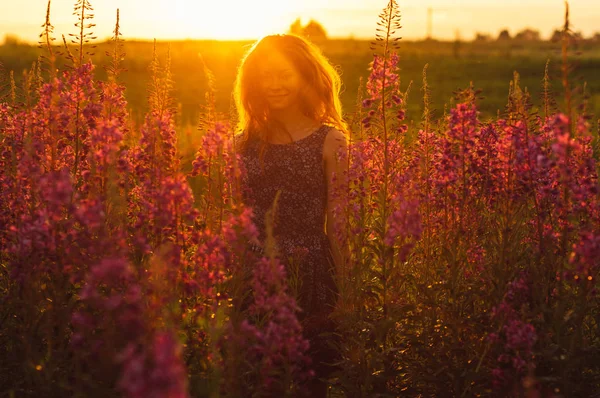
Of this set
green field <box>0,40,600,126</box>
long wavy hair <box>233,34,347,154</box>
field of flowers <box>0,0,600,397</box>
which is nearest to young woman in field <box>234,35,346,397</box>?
long wavy hair <box>233,34,347,154</box>

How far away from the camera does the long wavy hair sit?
5.62m

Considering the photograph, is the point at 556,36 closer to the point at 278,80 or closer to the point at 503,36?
the point at 278,80

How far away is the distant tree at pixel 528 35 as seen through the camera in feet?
305

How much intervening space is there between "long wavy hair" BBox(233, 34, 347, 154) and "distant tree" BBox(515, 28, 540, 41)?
305 ft

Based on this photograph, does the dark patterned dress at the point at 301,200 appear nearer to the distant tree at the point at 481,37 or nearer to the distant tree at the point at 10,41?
the distant tree at the point at 10,41

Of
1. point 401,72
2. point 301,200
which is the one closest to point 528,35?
point 401,72

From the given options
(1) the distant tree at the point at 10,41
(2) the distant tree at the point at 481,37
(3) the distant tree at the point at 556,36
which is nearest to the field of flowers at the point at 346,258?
(3) the distant tree at the point at 556,36

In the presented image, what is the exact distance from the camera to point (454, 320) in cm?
413

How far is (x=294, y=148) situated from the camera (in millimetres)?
5480

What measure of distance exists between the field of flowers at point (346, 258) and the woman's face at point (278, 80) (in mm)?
838

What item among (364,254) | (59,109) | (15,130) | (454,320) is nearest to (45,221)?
(59,109)

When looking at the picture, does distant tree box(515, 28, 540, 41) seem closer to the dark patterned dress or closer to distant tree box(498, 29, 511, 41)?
distant tree box(498, 29, 511, 41)

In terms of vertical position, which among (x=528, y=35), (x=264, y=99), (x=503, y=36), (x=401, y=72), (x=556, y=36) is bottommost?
(x=264, y=99)

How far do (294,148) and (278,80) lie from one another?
570 mm
